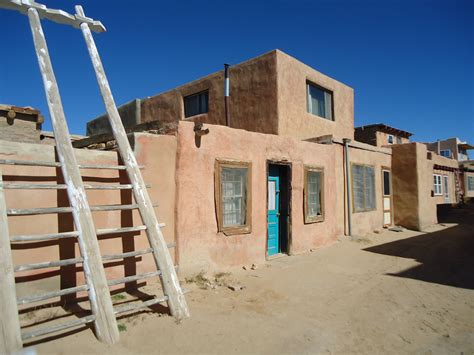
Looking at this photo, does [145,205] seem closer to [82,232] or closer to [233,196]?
[82,232]

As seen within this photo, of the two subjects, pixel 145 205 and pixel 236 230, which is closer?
pixel 145 205

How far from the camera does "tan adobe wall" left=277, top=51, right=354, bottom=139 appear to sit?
10148 mm

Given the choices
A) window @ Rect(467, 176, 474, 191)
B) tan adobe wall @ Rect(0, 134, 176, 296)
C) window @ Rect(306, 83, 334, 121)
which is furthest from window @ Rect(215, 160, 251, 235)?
window @ Rect(467, 176, 474, 191)

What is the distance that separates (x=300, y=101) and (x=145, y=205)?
7.87 m

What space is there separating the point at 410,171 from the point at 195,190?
10568mm

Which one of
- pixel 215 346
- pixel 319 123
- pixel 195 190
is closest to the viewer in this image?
pixel 215 346

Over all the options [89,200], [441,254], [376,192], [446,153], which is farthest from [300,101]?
[446,153]

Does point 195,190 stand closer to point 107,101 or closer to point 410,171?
point 107,101

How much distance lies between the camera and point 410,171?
13.2 meters

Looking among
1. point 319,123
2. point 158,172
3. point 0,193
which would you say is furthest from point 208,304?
point 319,123

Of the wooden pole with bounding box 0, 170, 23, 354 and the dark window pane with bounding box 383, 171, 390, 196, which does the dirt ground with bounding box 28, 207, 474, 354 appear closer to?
the wooden pole with bounding box 0, 170, 23, 354

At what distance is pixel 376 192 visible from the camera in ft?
40.9

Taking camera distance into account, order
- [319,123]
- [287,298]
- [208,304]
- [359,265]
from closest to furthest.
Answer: [208,304] < [287,298] < [359,265] < [319,123]

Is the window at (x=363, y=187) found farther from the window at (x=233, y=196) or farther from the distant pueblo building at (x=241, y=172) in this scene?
the window at (x=233, y=196)
